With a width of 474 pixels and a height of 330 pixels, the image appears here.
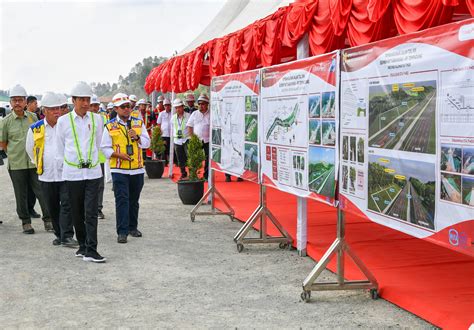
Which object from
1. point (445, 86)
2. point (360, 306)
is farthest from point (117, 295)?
point (445, 86)

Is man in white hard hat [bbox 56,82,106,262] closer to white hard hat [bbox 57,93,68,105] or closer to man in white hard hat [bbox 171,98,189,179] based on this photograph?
white hard hat [bbox 57,93,68,105]

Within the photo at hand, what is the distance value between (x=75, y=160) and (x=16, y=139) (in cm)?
244

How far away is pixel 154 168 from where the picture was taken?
16500mm

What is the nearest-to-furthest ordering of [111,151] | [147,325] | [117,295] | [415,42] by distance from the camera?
[415,42] < [147,325] < [117,295] < [111,151]

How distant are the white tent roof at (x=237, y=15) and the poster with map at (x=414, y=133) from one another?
5028mm

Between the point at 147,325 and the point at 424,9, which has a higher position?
the point at 424,9

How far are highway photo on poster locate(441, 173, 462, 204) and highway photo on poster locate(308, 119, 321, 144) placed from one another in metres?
1.95

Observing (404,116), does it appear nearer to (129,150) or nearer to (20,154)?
(129,150)

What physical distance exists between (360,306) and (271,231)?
3.16 meters

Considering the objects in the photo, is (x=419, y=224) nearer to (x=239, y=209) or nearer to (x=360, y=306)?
(x=360, y=306)

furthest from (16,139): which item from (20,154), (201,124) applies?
(201,124)

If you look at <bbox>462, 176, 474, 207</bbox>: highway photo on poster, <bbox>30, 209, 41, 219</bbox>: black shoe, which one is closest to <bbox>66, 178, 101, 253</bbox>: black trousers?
<bbox>30, 209, 41, 219</bbox>: black shoe

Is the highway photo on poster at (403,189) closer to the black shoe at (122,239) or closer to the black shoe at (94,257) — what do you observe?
the black shoe at (94,257)

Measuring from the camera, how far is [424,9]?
17.0ft
